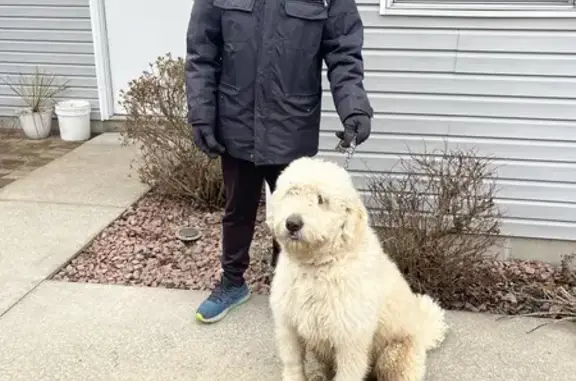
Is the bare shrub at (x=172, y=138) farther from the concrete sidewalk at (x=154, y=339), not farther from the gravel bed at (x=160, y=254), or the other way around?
the concrete sidewalk at (x=154, y=339)

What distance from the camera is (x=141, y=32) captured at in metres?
6.97

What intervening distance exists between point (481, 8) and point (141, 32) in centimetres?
400

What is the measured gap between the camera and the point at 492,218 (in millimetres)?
4102

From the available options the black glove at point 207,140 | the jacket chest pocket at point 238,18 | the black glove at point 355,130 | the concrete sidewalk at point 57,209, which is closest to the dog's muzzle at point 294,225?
the black glove at point 355,130

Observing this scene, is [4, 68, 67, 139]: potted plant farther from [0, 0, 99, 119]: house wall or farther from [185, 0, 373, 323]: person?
[185, 0, 373, 323]: person

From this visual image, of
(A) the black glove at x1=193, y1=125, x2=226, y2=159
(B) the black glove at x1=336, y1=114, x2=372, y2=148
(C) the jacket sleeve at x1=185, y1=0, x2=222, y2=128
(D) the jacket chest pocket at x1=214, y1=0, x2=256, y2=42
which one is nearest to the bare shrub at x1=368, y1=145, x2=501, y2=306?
(B) the black glove at x1=336, y1=114, x2=372, y2=148

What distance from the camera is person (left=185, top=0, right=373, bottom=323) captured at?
306 centimetres

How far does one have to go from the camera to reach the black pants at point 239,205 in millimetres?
3385

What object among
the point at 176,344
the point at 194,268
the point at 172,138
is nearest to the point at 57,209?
the point at 172,138

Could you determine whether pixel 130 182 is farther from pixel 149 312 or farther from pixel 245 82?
pixel 245 82

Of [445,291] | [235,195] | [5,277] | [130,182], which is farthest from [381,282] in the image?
[130,182]

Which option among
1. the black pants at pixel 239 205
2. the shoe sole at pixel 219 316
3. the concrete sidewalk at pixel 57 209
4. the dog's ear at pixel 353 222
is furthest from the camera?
the concrete sidewalk at pixel 57 209

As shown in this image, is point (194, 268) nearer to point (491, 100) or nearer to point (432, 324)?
point (432, 324)

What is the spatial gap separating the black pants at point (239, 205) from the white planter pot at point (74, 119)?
4.15 metres
